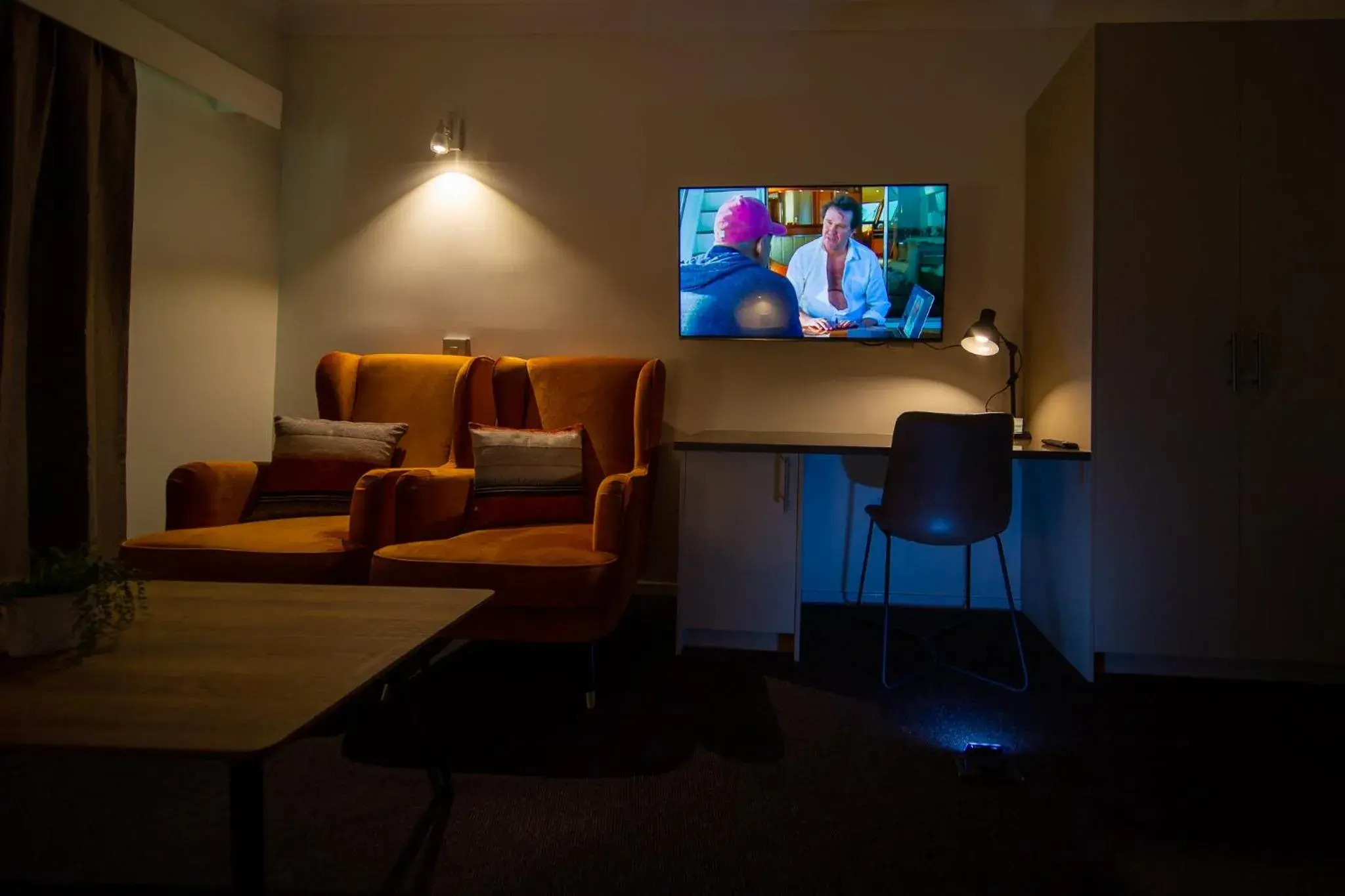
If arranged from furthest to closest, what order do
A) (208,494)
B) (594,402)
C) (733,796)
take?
(594,402) < (208,494) < (733,796)

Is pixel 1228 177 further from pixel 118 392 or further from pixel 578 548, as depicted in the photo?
pixel 118 392

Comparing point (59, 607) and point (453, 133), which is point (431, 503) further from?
point (453, 133)

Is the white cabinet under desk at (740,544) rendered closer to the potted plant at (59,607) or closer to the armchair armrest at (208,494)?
the armchair armrest at (208,494)

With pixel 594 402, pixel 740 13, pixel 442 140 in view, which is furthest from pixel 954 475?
pixel 442 140

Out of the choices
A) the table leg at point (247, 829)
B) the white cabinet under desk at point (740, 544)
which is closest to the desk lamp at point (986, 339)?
the white cabinet under desk at point (740, 544)

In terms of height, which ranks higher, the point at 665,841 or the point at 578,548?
the point at 578,548

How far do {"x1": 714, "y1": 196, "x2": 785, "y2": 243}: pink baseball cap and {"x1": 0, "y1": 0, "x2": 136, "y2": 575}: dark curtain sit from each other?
7.57ft

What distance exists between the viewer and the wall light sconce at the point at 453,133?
3.41 metres

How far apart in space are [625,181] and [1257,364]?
2510 mm

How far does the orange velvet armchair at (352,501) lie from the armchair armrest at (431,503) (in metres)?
0.04

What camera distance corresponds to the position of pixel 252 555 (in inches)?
85.8

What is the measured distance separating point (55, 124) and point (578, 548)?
2435 millimetres

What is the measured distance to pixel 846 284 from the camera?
317 centimetres

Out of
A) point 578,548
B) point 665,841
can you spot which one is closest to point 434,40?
point 578,548
